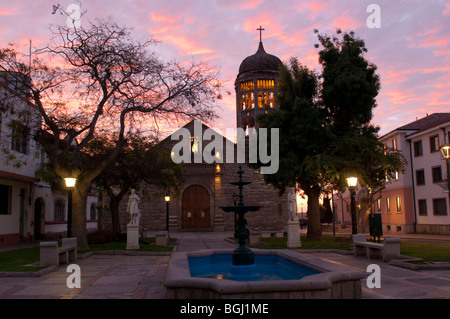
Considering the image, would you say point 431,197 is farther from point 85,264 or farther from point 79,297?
point 79,297

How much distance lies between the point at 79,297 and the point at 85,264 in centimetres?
612

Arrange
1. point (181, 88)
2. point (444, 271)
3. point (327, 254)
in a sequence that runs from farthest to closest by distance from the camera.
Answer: point (181, 88) → point (327, 254) → point (444, 271)

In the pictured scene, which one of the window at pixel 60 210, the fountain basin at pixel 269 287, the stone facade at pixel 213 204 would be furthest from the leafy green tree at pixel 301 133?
the stone facade at pixel 213 204

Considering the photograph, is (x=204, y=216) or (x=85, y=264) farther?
(x=204, y=216)

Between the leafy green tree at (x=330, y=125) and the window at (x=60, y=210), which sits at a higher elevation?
the leafy green tree at (x=330, y=125)

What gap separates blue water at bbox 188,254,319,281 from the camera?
10352 millimetres

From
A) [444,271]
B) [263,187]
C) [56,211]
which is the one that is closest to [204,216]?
[263,187]

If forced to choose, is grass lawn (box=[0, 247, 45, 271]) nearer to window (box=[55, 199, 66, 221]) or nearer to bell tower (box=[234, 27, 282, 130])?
window (box=[55, 199, 66, 221])

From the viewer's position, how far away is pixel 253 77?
45.0 m

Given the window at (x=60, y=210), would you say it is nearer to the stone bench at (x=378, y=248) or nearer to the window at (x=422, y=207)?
the stone bench at (x=378, y=248)

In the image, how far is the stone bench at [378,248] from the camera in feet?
43.9

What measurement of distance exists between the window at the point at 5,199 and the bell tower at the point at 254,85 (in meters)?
25.7

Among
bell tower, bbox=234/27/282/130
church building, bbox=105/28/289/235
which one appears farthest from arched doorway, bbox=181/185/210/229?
bell tower, bbox=234/27/282/130

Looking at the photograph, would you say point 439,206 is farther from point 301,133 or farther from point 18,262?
point 18,262
